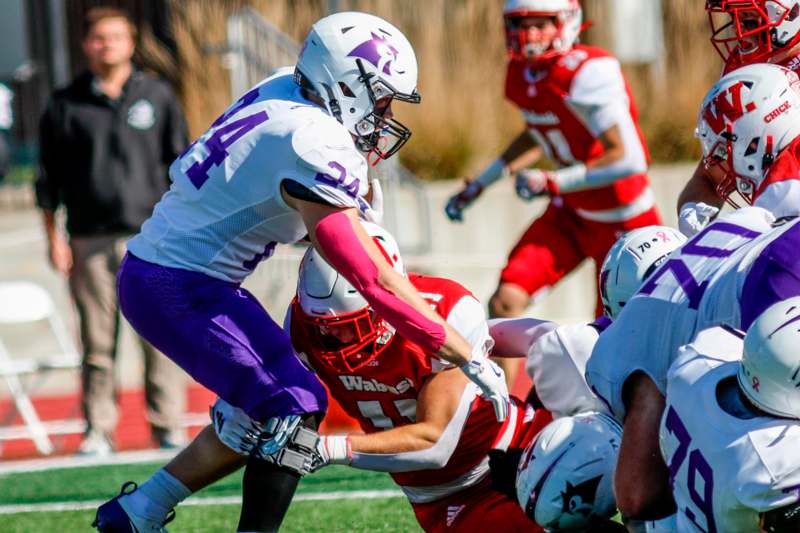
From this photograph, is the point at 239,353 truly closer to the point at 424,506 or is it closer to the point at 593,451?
the point at 424,506

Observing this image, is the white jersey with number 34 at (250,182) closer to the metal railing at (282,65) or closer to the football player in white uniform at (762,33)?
the football player in white uniform at (762,33)

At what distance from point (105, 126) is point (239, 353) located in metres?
3.50

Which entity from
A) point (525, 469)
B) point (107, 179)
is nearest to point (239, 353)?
point (525, 469)

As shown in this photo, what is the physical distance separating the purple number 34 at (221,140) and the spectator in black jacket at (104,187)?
123 inches

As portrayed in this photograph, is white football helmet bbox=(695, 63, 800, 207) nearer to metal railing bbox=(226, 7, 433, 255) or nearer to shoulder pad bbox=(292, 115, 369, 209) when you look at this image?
shoulder pad bbox=(292, 115, 369, 209)

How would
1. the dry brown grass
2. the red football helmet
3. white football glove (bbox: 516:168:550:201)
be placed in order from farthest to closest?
the dry brown grass, white football glove (bbox: 516:168:550:201), the red football helmet

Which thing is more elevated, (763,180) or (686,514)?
(763,180)

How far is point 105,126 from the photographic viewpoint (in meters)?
7.28

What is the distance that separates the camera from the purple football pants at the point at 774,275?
3.19 metres

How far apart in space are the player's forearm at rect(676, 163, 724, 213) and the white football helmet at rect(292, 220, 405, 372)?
1318 mm

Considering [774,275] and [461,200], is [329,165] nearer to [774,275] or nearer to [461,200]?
[774,275]

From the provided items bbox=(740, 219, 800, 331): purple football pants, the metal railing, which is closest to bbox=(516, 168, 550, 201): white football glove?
bbox=(740, 219, 800, 331): purple football pants

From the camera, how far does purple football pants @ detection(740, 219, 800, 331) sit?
3.19 metres

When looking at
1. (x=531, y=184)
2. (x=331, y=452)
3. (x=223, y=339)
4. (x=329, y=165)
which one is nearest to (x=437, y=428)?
(x=331, y=452)
